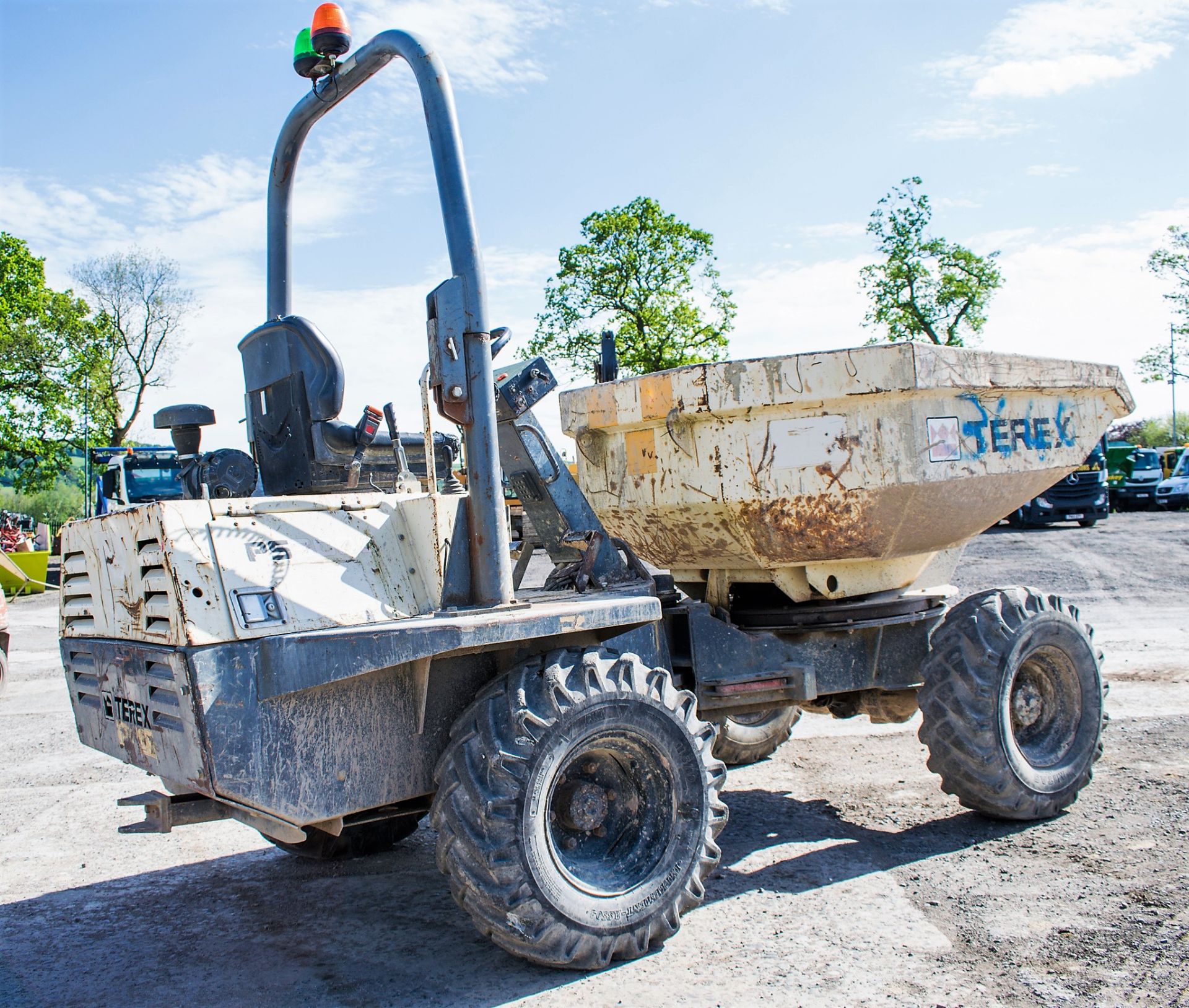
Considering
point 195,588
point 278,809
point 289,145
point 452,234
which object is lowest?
point 278,809

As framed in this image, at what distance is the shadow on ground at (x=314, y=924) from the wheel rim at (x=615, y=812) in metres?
0.41

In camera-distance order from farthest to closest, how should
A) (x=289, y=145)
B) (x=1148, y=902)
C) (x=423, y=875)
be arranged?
1. (x=423, y=875)
2. (x=289, y=145)
3. (x=1148, y=902)

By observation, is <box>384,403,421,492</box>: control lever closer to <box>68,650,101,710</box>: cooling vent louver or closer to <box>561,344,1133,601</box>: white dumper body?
<box>561,344,1133,601</box>: white dumper body

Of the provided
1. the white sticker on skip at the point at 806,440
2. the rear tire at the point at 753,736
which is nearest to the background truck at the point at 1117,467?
the rear tire at the point at 753,736

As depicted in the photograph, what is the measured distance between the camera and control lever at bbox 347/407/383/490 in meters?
3.89

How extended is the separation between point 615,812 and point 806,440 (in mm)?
1714

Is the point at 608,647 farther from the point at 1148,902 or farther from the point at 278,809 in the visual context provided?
the point at 1148,902

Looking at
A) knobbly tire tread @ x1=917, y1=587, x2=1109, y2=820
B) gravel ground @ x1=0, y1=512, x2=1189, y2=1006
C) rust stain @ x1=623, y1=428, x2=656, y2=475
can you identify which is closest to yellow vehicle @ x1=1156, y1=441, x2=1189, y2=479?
gravel ground @ x1=0, y1=512, x2=1189, y2=1006

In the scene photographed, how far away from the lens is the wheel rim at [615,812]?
3.68 meters

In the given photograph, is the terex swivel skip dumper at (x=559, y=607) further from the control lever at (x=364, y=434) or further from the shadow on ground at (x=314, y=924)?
the shadow on ground at (x=314, y=924)

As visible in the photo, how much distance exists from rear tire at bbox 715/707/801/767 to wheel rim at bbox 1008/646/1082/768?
4.24ft

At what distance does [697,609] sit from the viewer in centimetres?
457

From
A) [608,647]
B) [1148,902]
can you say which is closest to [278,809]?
[608,647]

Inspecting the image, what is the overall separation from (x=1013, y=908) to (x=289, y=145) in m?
4.10
